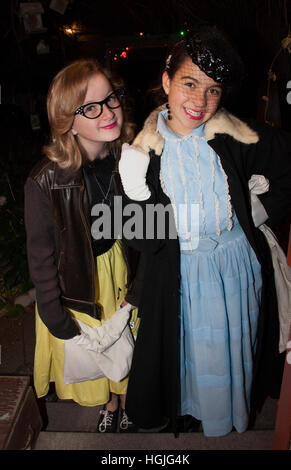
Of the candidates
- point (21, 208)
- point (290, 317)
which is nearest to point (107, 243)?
point (290, 317)

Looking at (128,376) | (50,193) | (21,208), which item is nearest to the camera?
(50,193)

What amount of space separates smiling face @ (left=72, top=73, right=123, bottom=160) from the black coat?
0.39 feet

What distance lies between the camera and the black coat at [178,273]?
1305mm

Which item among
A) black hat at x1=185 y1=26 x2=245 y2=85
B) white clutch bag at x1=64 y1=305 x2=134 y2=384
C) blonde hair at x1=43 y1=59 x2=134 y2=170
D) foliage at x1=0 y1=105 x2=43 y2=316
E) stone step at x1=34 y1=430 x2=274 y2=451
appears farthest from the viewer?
foliage at x1=0 y1=105 x2=43 y2=316

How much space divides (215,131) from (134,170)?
14.6 inches

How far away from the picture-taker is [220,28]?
1.16m

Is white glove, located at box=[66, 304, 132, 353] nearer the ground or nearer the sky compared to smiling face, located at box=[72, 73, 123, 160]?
nearer the ground

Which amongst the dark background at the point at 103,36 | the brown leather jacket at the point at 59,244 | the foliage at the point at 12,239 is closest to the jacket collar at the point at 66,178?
the brown leather jacket at the point at 59,244

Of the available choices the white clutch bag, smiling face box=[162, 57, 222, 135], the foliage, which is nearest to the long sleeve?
smiling face box=[162, 57, 222, 135]

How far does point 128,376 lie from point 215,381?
18.1 inches

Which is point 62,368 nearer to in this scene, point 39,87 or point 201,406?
point 201,406

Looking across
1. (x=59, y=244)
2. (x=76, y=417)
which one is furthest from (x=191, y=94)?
(x=76, y=417)

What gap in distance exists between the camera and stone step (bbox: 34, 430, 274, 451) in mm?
1676

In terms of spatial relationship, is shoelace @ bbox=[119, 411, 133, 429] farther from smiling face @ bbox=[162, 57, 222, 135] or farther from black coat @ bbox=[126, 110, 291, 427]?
smiling face @ bbox=[162, 57, 222, 135]
